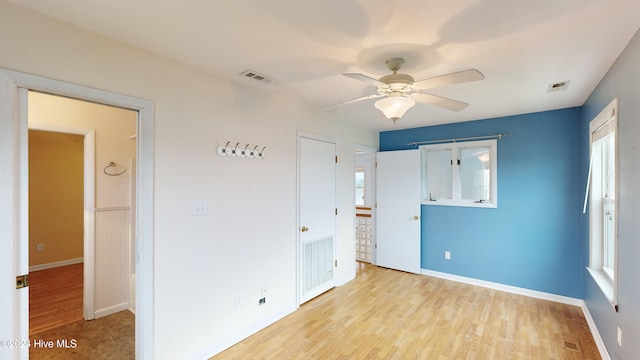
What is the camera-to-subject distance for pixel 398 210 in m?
4.57

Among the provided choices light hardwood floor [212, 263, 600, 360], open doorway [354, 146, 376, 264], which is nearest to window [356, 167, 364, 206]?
open doorway [354, 146, 376, 264]

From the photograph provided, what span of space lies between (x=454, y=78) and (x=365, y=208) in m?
3.94

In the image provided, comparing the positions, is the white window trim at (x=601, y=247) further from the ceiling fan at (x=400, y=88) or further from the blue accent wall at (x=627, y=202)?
the ceiling fan at (x=400, y=88)

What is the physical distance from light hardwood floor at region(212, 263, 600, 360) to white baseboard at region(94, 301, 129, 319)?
160 centimetres

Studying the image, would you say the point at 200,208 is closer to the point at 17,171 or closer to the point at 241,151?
the point at 241,151

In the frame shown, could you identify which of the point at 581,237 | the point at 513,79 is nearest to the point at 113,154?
the point at 513,79

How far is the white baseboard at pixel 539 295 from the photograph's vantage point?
8.13 ft

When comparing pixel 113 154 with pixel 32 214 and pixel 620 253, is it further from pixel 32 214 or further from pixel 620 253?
pixel 620 253

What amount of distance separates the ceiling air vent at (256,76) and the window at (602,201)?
9.29 ft

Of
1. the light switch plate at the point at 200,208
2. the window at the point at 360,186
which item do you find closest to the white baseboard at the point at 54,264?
the light switch plate at the point at 200,208

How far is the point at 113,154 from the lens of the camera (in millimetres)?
3102

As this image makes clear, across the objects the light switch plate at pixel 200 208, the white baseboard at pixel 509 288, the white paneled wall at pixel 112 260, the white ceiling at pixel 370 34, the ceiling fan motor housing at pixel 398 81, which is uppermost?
the white ceiling at pixel 370 34

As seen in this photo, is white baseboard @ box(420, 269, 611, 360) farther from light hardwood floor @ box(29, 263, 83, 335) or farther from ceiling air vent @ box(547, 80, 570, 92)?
light hardwood floor @ box(29, 263, 83, 335)

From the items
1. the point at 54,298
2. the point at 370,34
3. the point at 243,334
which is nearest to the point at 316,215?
the point at 243,334
